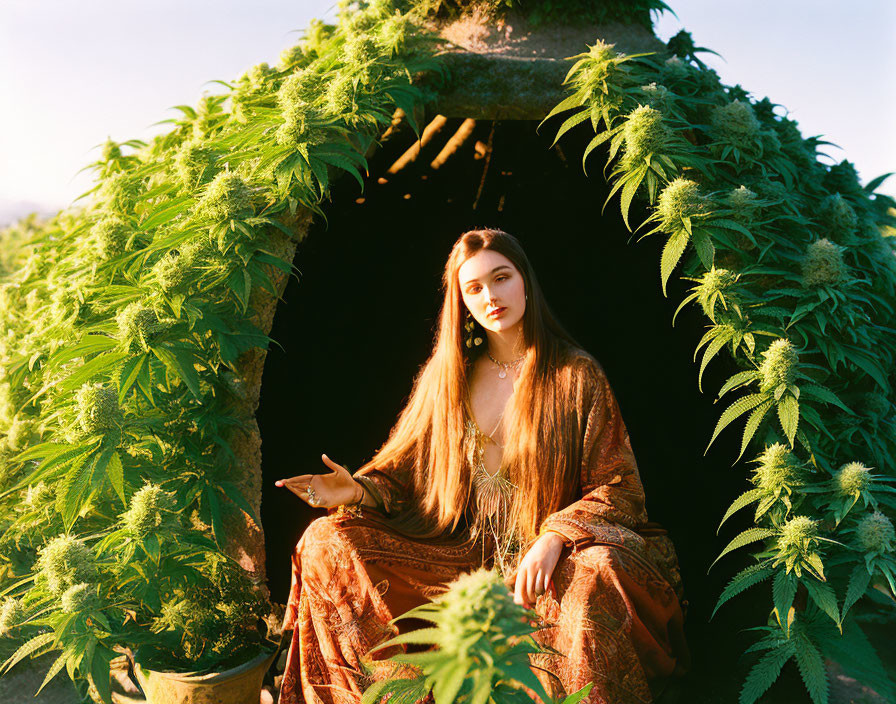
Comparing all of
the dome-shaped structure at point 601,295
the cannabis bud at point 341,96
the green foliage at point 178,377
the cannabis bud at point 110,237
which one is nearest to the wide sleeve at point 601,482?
the dome-shaped structure at point 601,295

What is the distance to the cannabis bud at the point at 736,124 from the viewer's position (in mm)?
2949

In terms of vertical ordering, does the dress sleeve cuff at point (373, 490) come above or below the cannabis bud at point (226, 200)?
below

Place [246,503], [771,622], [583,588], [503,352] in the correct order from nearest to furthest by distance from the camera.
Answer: [583,588]
[771,622]
[246,503]
[503,352]

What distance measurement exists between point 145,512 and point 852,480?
7.72 ft

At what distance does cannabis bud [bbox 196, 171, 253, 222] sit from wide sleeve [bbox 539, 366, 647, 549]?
145 centimetres

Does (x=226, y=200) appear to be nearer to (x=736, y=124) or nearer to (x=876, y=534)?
(x=736, y=124)

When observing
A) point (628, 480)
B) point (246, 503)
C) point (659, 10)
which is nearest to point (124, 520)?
point (246, 503)

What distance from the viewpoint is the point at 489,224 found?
435 cm

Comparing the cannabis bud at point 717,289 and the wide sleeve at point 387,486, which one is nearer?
the cannabis bud at point 717,289

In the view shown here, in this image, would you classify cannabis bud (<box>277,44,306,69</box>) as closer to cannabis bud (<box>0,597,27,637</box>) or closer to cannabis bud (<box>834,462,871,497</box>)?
cannabis bud (<box>0,597,27,637</box>)

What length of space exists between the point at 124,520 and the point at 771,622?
2.24 meters

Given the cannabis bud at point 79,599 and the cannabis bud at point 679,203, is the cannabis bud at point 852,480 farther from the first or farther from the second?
the cannabis bud at point 79,599

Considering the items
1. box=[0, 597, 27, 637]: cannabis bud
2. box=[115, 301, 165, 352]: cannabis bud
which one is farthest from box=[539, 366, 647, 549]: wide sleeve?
box=[0, 597, 27, 637]: cannabis bud

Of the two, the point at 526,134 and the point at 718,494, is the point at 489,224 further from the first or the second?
the point at 718,494
